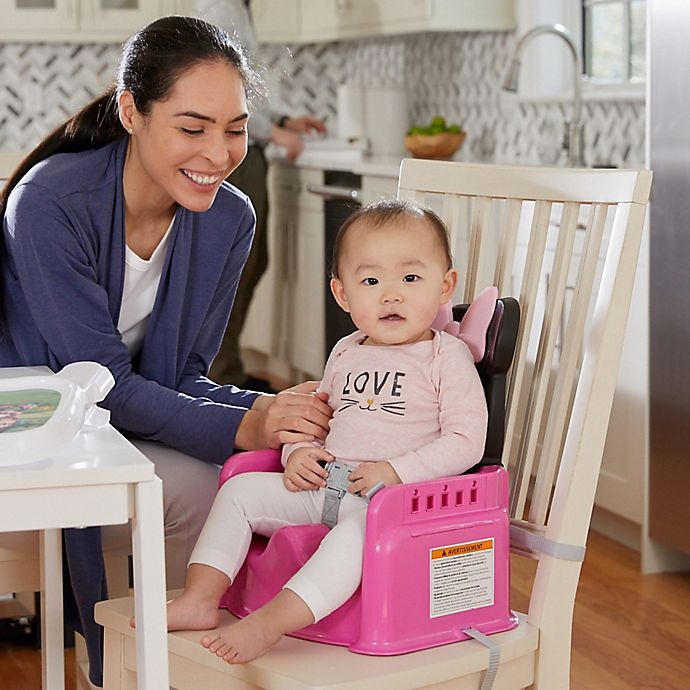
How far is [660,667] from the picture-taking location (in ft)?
8.25

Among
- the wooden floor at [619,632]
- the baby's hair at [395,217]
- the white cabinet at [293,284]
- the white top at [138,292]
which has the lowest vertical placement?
the wooden floor at [619,632]

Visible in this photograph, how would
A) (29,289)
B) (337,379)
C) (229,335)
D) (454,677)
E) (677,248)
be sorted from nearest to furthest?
(454,677)
(337,379)
(29,289)
(677,248)
(229,335)

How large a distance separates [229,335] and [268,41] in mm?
1448

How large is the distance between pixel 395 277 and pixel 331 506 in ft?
0.99

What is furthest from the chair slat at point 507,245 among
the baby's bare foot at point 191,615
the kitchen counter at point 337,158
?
the kitchen counter at point 337,158

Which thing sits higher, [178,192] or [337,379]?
[178,192]

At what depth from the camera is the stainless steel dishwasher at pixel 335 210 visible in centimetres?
460

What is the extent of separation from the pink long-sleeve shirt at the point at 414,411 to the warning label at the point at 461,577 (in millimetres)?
100

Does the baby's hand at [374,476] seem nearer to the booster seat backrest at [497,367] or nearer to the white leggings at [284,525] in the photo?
the white leggings at [284,525]

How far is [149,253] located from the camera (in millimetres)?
2021

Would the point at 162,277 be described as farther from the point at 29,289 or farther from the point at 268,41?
the point at 268,41

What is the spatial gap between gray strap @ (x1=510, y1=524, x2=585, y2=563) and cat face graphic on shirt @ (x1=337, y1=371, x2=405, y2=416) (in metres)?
0.22

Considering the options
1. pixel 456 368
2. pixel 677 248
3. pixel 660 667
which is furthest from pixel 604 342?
pixel 677 248

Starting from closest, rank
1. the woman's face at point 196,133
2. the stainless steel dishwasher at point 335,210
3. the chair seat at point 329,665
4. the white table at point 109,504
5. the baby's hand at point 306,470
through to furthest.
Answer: the white table at point 109,504, the chair seat at point 329,665, the baby's hand at point 306,470, the woman's face at point 196,133, the stainless steel dishwasher at point 335,210
